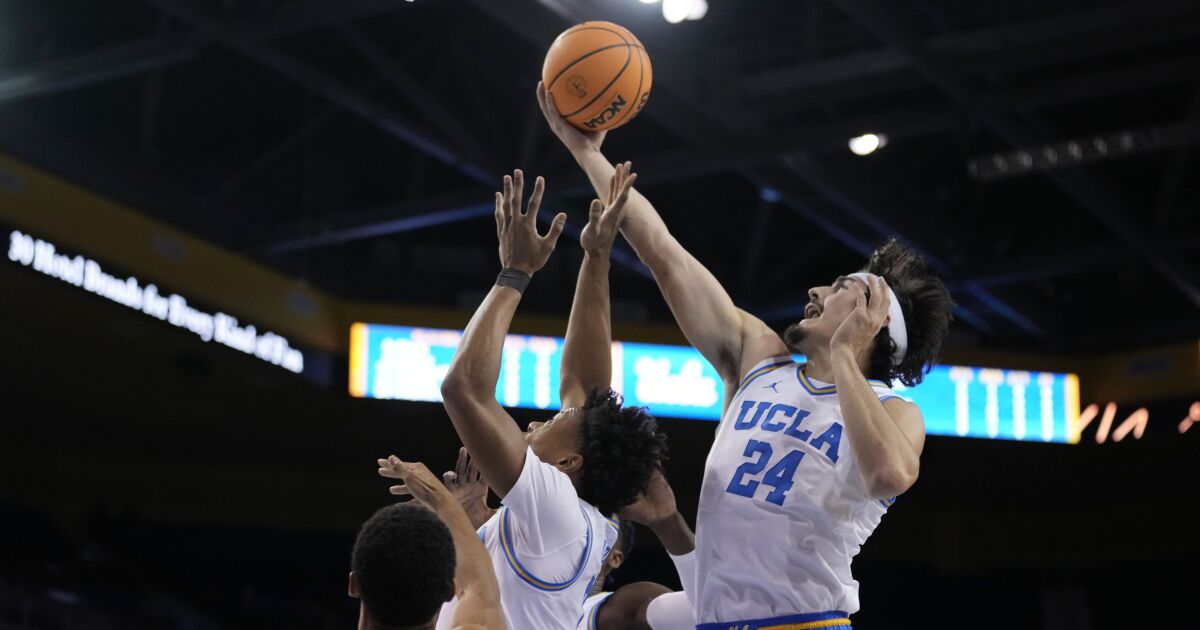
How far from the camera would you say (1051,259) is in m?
12.3

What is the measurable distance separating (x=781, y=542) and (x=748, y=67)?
21.7ft

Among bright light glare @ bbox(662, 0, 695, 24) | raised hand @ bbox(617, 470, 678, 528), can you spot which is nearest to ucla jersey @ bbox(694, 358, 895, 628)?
raised hand @ bbox(617, 470, 678, 528)

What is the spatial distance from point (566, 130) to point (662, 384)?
7186 millimetres

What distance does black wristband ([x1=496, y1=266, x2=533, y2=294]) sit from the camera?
3.81 m

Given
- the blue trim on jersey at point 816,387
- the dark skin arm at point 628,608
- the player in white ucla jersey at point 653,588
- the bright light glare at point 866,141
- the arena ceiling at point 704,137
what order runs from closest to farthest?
1. the blue trim on jersey at point 816,387
2. the player in white ucla jersey at point 653,588
3. the dark skin arm at point 628,608
4. the arena ceiling at point 704,137
5. the bright light glare at point 866,141

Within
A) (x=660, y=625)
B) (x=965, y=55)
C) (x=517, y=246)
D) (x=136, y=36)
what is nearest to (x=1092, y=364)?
(x=965, y=55)

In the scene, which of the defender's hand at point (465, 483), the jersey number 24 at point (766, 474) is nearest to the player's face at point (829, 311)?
the jersey number 24 at point (766, 474)

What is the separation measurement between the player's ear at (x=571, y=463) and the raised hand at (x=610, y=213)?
585 mm

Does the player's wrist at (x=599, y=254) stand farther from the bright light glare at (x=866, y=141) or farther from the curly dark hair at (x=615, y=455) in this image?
the bright light glare at (x=866, y=141)

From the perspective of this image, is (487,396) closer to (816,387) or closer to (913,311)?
(816,387)

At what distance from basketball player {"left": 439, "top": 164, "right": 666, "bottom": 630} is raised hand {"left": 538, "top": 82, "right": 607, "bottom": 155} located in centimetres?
37

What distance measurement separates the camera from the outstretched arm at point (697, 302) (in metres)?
4.13

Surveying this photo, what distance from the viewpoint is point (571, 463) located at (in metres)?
4.05

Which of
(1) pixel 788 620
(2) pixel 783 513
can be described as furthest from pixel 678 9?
(1) pixel 788 620
